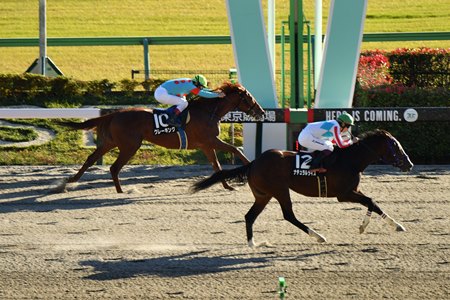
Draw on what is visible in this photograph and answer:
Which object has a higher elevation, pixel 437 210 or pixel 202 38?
pixel 202 38

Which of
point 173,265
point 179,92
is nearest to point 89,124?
point 179,92

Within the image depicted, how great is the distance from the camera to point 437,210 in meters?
11.3

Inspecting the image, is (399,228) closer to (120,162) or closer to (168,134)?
(168,134)

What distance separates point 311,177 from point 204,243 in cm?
123

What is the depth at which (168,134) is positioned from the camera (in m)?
12.5

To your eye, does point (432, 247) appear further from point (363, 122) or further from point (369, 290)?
point (363, 122)

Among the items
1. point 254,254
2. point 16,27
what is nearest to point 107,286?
point 254,254

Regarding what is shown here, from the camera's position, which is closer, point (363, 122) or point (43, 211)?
point (43, 211)

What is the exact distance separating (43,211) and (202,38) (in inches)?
401

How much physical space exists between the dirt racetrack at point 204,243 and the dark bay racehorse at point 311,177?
1.08 ft

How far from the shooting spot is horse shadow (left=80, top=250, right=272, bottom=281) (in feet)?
28.7

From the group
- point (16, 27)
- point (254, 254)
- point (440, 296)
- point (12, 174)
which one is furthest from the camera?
point (16, 27)

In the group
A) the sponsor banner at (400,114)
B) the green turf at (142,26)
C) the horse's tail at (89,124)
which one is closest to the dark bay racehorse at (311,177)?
the horse's tail at (89,124)

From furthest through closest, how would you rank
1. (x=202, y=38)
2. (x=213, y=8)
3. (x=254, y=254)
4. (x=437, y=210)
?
(x=213, y=8) < (x=202, y=38) < (x=437, y=210) < (x=254, y=254)
